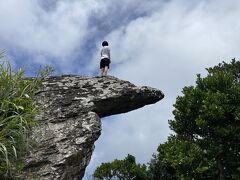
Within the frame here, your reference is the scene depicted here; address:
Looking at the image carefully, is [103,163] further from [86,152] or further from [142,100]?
[86,152]

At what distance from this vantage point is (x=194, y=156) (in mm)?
20438

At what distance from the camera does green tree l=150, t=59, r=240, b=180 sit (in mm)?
20500

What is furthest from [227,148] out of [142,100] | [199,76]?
[142,100]

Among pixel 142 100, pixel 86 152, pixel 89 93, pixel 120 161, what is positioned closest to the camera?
pixel 86 152

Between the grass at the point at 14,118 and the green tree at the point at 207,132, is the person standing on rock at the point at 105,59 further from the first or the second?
the green tree at the point at 207,132

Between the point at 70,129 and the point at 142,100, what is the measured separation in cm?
341

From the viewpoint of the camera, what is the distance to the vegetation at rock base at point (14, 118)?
36.8 feet

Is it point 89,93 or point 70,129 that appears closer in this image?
point 70,129

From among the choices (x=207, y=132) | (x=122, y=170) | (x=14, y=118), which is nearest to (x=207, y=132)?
(x=207, y=132)

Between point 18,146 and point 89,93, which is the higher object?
point 89,93

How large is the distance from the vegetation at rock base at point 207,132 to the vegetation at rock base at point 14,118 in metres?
9.32

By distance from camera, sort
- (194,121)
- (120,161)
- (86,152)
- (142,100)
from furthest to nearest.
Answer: (120,161)
(194,121)
(142,100)
(86,152)

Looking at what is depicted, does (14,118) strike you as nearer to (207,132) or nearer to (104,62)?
(104,62)

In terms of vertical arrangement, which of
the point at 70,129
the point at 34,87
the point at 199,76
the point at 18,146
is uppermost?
the point at 199,76
